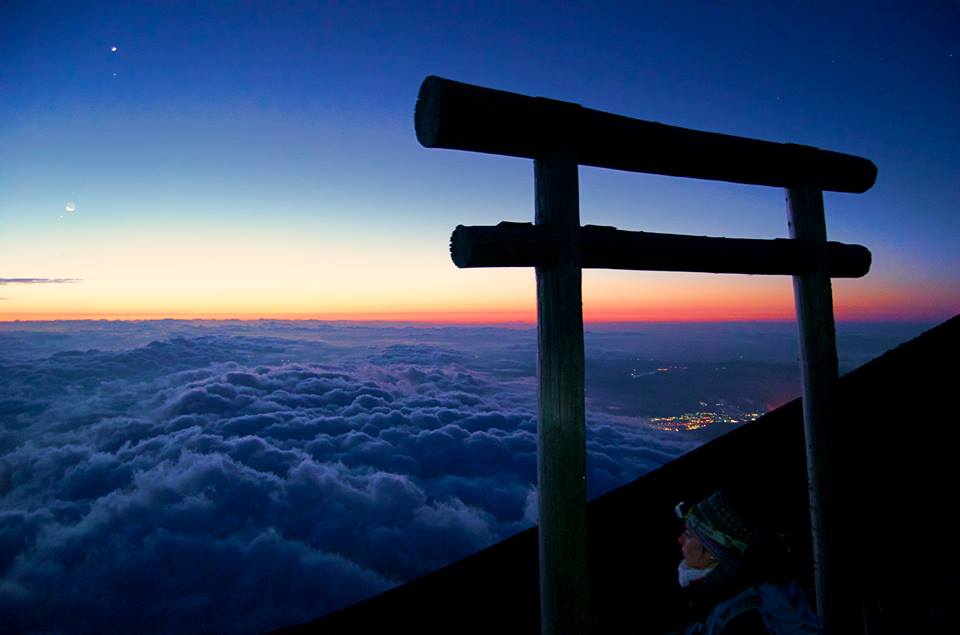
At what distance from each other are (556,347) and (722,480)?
7800 millimetres

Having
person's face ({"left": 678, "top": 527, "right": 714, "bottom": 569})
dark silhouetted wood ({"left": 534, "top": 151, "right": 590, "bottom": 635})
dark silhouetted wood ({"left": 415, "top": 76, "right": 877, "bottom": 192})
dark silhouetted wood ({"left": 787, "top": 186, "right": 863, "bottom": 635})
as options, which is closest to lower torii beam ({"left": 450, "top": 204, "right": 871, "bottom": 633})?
dark silhouetted wood ({"left": 534, "top": 151, "right": 590, "bottom": 635})

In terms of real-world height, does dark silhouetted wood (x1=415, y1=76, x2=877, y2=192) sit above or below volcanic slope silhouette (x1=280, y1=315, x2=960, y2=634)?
above

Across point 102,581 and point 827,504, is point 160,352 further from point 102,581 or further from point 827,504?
point 827,504

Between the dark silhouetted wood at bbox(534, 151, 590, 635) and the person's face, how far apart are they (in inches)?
18.2

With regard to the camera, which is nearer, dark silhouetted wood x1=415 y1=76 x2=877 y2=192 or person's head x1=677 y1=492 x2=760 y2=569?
person's head x1=677 y1=492 x2=760 y2=569

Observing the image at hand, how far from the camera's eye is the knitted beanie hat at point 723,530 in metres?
1.98

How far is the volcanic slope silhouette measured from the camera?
4.15 meters

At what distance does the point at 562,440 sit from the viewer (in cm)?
224

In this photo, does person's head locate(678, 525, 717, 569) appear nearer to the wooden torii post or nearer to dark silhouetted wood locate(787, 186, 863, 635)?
the wooden torii post

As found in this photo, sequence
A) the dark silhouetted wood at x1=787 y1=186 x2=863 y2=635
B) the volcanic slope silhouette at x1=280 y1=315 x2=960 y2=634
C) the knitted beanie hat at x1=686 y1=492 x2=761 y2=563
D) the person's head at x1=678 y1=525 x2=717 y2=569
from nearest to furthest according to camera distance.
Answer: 1. the knitted beanie hat at x1=686 y1=492 x2=761 y2=563
2. the person's head at x1=678 y1=525 x2=717 y2=569
3. the dark silhouetted wood at x1=787 y1=186 x2=863 y2=635
4. the volcanic slope silhouette at x1=280 y1=315 x2=960 y2=634

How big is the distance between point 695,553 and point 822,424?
1.78 m

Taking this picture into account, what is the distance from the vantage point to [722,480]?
8367 mm

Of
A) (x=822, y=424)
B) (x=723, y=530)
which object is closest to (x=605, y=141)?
(x=723, y=530)

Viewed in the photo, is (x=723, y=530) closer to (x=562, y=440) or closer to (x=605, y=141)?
(x=562, y=440)
